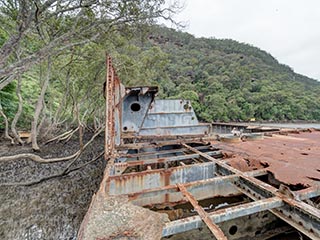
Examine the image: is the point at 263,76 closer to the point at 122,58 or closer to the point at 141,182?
the point at 122,58

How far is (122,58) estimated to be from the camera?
13.1 metres

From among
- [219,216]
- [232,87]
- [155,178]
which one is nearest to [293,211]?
[219,216]

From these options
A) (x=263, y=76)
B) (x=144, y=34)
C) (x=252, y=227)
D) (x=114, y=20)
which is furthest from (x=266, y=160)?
(x=263, y=76)

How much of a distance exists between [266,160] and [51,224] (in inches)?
187

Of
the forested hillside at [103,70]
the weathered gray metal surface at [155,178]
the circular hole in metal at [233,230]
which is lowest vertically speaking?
the circular hole in metal at [233,230]

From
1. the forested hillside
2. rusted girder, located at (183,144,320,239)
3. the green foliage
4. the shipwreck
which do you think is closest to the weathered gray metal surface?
the shipwreck

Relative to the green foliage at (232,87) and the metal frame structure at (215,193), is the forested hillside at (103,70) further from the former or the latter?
the metal frame structure at (215,193)

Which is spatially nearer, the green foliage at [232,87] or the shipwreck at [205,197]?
the shipwreck at [205,197]

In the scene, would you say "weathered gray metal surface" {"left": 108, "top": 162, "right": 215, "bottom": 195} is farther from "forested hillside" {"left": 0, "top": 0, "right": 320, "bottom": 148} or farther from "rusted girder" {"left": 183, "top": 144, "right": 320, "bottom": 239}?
"forested hillside" {"left": 0, "top": 0, "right": 320, "bottom": 148}

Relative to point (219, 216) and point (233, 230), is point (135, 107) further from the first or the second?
point (219, 216)

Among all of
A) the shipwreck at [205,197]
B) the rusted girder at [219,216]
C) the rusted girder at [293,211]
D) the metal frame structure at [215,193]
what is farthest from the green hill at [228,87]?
the rusted girder at [219,216]

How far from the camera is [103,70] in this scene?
525 inches

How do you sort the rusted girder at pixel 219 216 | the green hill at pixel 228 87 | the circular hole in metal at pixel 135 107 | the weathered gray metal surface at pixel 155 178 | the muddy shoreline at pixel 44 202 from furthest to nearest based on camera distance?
the green hill at pixel 228 87 → the circular hole in metal at pixel 135 107 → the muddy shoreline at pixel 44 202 → the weathered gray metal surface at pixel 155 178 → the rusted girder at pixel 219 216

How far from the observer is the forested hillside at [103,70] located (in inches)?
232
